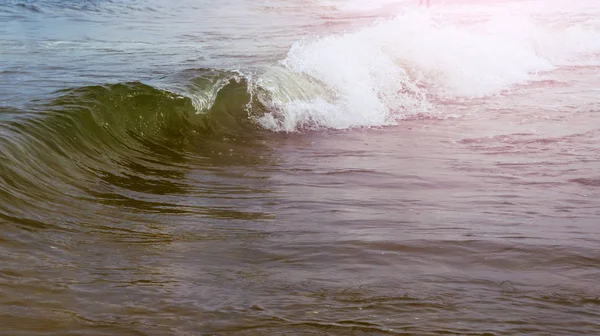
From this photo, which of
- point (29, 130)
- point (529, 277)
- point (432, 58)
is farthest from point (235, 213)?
point (432, 58)

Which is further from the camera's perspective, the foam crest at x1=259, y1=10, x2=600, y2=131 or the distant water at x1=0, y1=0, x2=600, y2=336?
the foam crest at x1=259, y1=10, x2=600, y2=131

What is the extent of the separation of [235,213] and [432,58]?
9989 mm

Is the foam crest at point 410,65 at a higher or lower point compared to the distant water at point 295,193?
higher

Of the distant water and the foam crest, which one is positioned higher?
the foam crest

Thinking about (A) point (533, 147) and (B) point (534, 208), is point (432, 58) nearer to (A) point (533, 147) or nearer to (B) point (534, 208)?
(A) point (533, 147)

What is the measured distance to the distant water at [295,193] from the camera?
143 inches

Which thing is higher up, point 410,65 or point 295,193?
point 410,65

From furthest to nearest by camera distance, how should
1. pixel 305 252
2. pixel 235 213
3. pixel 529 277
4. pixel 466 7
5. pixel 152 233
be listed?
pixel 466 7 < pixel 235 213 < pixel 152 233 < pixel 305 252 < pixel 529 277

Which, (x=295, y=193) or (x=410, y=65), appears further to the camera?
(x=410, y=65)

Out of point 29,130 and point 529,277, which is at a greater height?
point 29,130

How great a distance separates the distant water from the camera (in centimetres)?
363

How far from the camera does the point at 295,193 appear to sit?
20.1 feet

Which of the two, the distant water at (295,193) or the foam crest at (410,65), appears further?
the foam crest at (410,65)

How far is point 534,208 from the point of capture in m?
5.59
